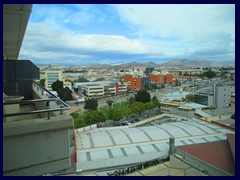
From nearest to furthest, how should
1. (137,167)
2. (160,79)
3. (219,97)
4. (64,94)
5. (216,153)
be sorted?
(137,167) → (216,153) → (219,97) → (64,94) → (160,79)

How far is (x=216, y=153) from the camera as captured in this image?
10.3 feet

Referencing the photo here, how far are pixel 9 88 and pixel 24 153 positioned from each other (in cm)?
117

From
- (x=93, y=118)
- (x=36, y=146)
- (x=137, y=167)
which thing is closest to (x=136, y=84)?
(x=93, y=118)

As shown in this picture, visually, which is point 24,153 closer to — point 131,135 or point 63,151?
point 63,151

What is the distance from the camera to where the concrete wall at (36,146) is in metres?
0.64

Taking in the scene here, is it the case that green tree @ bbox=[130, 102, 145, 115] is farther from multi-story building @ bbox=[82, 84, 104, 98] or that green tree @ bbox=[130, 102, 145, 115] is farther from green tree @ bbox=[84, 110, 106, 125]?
multi-story building @ bbox=[82, 84, 104, 98]

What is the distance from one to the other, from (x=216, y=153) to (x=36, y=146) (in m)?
3.11

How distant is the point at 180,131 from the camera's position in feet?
16.7

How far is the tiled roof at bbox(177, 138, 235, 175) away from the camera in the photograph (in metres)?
2.63

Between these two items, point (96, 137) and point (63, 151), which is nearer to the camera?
point (63, 151)

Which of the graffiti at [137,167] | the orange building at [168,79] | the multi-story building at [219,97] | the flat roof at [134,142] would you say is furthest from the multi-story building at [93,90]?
the graffiti at [137,167]

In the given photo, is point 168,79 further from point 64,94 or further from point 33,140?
point 33,140

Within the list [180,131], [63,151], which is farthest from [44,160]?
[180,131]

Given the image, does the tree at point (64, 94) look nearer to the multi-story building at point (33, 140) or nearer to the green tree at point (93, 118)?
the green tree at point (93, 118)
